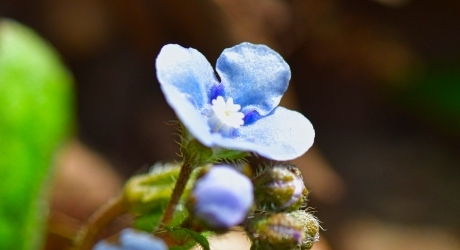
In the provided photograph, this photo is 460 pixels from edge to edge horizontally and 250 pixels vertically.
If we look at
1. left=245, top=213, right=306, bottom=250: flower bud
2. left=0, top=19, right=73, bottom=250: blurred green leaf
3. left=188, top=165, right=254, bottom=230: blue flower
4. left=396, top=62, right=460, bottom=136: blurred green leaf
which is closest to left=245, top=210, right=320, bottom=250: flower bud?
left=245, top=213, right=306, bottom=250: flower bud

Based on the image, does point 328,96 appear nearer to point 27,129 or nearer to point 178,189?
point 27,129

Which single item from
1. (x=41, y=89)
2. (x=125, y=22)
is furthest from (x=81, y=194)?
(x=125, y=22)

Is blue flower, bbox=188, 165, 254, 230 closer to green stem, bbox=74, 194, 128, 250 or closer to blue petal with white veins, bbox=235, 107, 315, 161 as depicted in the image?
blue petal with white veins, bbox=235, 107, 315, 161

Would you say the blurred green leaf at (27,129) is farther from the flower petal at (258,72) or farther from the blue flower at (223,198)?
the blue flower at (223,198)

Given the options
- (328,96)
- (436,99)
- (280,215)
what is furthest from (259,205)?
(436,99)

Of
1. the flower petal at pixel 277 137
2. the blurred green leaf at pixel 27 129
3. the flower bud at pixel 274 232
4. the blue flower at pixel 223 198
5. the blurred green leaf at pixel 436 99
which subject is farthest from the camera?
the blurred green leaf at pixel 436 99

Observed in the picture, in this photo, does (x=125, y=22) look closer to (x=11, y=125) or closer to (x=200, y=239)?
(x=11, y=125)

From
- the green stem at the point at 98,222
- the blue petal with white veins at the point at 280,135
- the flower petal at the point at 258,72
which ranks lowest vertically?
the green stem at the point at 98,222

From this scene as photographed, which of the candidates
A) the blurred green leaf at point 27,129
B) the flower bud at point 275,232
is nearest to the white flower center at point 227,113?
the flower bud at point 275,232
